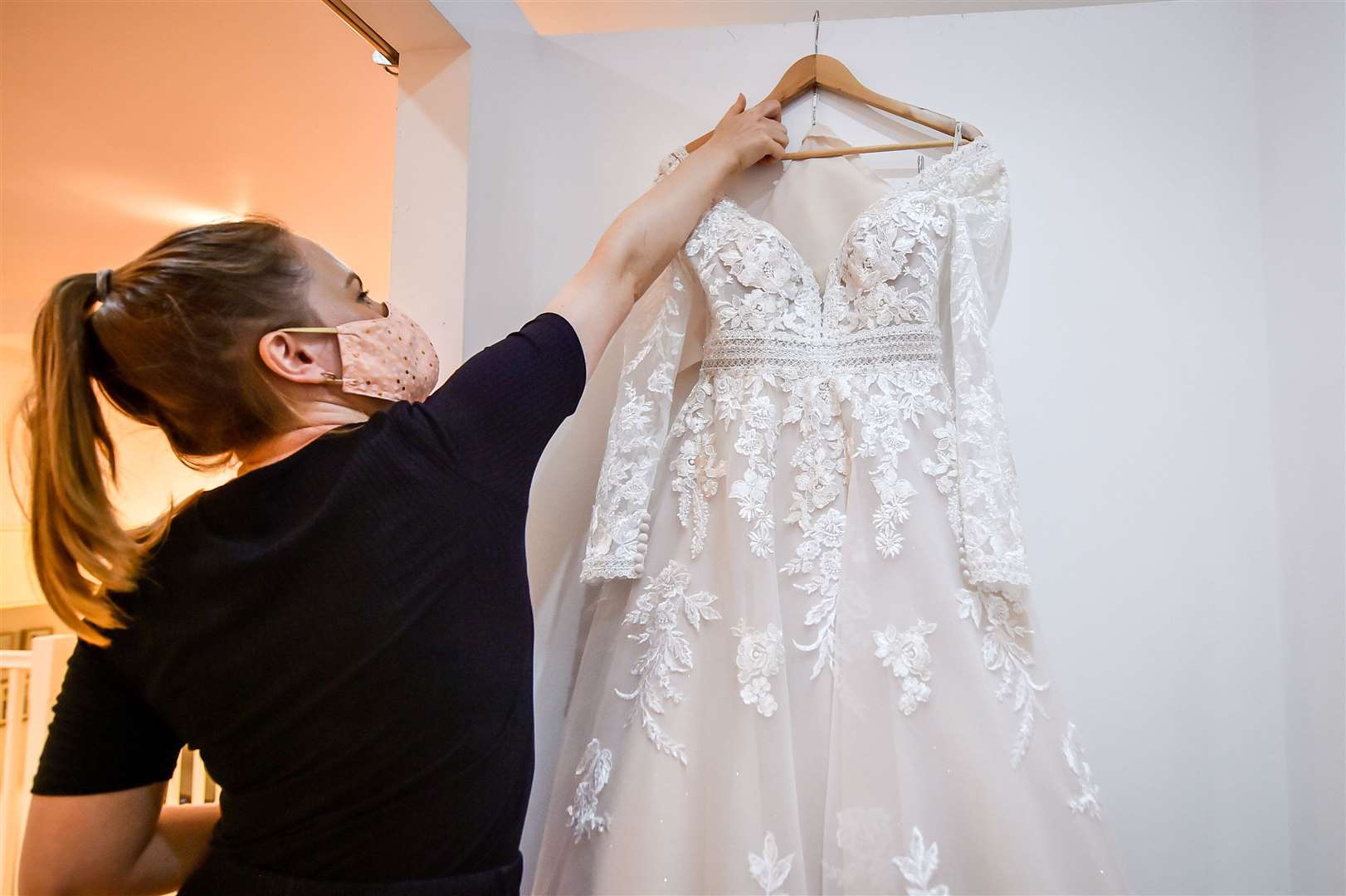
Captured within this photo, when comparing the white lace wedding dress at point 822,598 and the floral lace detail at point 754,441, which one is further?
the floral lace detail at point 754,441

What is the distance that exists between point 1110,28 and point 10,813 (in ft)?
10.6

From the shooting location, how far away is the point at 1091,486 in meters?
1.36

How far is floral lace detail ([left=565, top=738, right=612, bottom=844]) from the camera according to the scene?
3.53ft

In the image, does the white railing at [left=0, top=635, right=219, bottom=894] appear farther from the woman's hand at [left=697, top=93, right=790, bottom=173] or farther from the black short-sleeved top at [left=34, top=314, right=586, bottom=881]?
the woman's hand at [left=697, top=93, right=790, bottom=173]

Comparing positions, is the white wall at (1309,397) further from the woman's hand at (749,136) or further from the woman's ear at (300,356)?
the woman's ear at (300,356)

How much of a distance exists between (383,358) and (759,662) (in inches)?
23.5

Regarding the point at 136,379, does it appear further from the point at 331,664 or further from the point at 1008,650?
the point at 1008,650

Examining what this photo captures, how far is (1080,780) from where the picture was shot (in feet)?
3.32

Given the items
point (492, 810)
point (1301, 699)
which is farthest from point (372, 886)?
point (1301, 699)

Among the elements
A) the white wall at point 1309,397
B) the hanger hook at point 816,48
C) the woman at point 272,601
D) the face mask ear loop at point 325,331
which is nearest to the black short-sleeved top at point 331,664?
the woman at point 272,601

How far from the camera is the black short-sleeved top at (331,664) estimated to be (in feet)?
2.51

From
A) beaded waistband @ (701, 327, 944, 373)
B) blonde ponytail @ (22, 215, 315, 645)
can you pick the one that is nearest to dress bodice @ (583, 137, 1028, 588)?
beaded waistband @ (701, 327, 944, 373)

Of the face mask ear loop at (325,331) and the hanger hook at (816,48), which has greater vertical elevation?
the hanger hook at (816,48)

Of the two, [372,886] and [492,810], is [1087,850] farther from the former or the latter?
[372,886]
